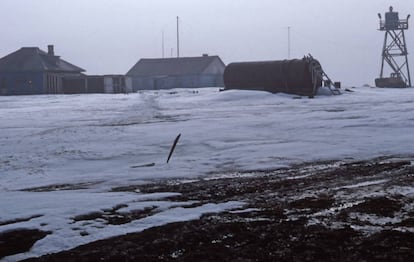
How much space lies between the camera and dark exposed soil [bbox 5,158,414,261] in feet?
13.9

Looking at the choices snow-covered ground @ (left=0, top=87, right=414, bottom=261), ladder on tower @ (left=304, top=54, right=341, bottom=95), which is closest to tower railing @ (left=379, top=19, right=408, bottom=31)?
ladder on tower @ (left=304, top=54, right=341, bottom=95)

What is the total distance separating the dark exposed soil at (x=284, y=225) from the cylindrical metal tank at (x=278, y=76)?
24329mm

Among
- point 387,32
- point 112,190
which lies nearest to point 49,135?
point 112,190

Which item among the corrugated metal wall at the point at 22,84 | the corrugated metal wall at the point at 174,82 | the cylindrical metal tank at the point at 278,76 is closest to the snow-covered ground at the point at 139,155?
the cylindrical metal tank at the point at 278,76

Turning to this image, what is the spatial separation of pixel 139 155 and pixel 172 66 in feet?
211

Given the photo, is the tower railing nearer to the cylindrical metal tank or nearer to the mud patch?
the cylindrical metal tank

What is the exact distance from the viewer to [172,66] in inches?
2926

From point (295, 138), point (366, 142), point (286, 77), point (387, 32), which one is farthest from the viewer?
point (387, 32)

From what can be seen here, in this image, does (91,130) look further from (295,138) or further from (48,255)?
(48,255)

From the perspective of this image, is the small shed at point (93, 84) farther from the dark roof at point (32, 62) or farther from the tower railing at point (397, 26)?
the tower railing at point (397, 26)

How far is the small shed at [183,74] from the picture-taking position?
7006 cm

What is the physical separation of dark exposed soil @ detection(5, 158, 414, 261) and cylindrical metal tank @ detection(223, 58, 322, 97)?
24.3 metres

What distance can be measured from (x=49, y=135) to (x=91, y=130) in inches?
45.6

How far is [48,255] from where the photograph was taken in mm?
4336
